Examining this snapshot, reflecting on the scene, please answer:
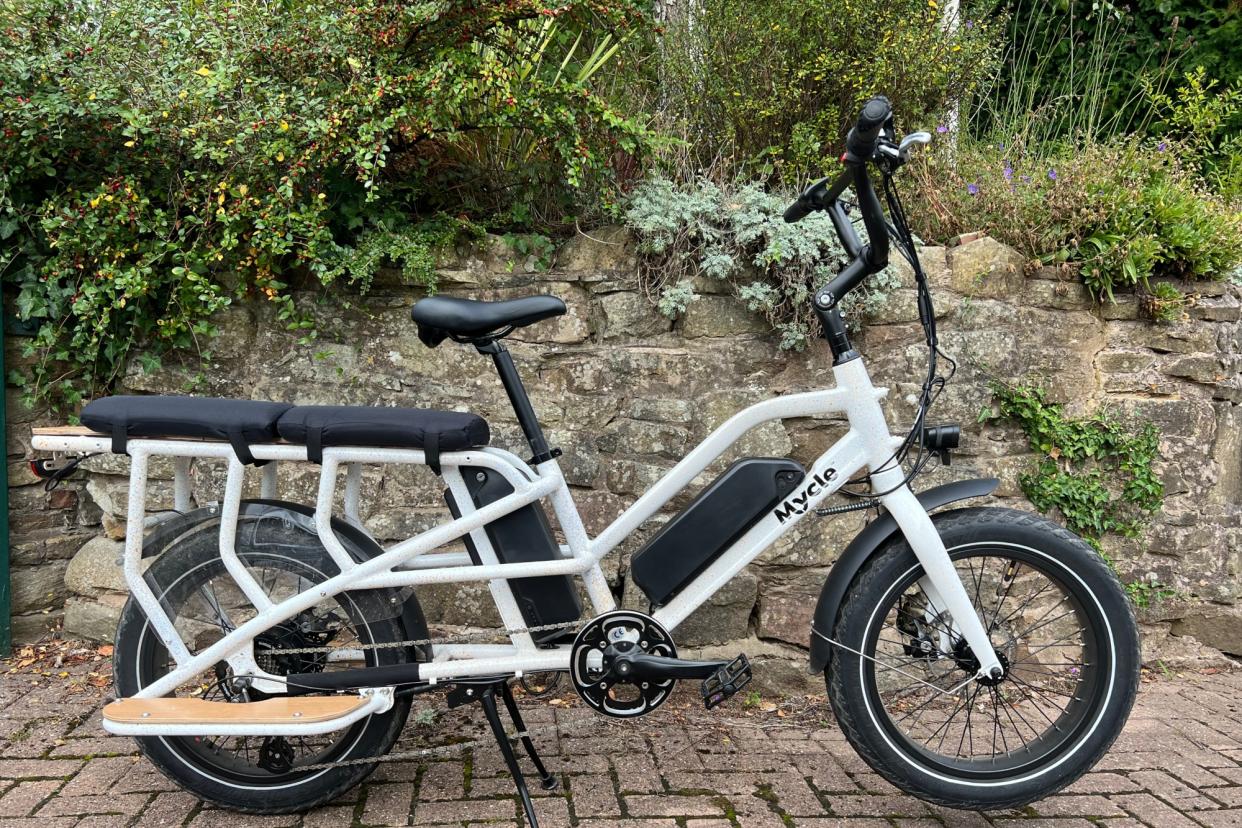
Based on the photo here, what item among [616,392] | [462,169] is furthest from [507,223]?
[616,392]

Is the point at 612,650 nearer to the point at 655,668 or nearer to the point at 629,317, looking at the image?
the point at 655,668

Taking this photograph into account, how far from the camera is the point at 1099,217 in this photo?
3270 mm

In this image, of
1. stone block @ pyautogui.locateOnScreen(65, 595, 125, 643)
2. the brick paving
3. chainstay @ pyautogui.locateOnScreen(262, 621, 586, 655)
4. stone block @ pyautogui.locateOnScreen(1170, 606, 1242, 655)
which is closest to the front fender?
the brick paving

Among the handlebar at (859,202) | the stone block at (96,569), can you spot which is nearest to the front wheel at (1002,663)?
the handlebar at (859,202)

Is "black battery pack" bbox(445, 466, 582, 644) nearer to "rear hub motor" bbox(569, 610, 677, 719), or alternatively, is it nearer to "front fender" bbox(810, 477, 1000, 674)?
"rear hub motor" bbox(569, 610, 677, 719)

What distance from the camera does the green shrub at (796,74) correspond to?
3521mm

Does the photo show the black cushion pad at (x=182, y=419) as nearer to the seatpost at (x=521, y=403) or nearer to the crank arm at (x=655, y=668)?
the seatpost at (x=521, y=403)

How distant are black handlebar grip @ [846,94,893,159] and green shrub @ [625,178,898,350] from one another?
947 millimetres

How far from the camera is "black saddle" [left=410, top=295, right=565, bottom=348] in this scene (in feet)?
7.30

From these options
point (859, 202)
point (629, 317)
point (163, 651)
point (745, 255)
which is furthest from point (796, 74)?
point (163, 651)

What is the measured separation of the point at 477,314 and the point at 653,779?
1.40 m

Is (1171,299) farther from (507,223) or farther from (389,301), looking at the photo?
(389,301)

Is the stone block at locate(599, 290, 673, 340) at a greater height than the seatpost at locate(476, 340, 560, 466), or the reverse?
the stone block at locate(599, 290, 673, 340)

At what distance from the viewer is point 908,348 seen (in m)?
3.23
